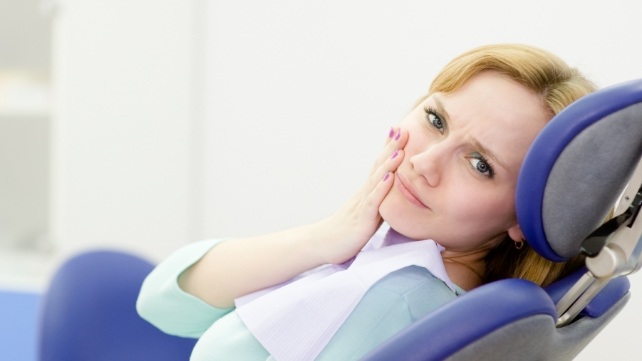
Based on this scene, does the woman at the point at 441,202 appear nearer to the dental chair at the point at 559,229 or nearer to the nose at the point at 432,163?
the nose at the point at 432,163

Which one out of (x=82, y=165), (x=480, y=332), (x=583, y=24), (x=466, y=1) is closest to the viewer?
(x=480, y=332)

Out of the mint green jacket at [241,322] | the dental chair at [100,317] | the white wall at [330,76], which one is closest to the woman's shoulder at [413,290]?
the mint green jacket at [241,322]

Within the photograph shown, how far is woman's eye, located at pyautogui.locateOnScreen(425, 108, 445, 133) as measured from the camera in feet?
3.72

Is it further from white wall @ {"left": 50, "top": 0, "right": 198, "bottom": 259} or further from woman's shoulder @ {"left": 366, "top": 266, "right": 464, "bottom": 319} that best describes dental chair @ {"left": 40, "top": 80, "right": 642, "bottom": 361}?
white wall @ {"left": 50, "top": 0, "right": 198, "bottom": 259}

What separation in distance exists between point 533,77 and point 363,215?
0.28 meters

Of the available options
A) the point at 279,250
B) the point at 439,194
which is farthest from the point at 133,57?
the point at 439,194

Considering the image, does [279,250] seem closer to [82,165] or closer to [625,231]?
[625,231]

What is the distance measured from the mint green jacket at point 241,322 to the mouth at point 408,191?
0.29 ft

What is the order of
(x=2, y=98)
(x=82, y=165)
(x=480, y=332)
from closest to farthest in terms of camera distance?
(x=480, y=332), (x=82, y=165), (x=2, y=98)

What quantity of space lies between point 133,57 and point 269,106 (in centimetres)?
41

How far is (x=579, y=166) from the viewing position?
0.87 m

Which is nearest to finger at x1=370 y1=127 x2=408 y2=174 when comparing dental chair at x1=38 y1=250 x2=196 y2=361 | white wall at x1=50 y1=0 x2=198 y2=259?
dental chair at x1=38 y1=250 x2=196 y2=361

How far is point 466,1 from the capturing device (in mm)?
2143

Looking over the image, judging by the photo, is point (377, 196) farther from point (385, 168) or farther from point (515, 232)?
point (515, 232)
